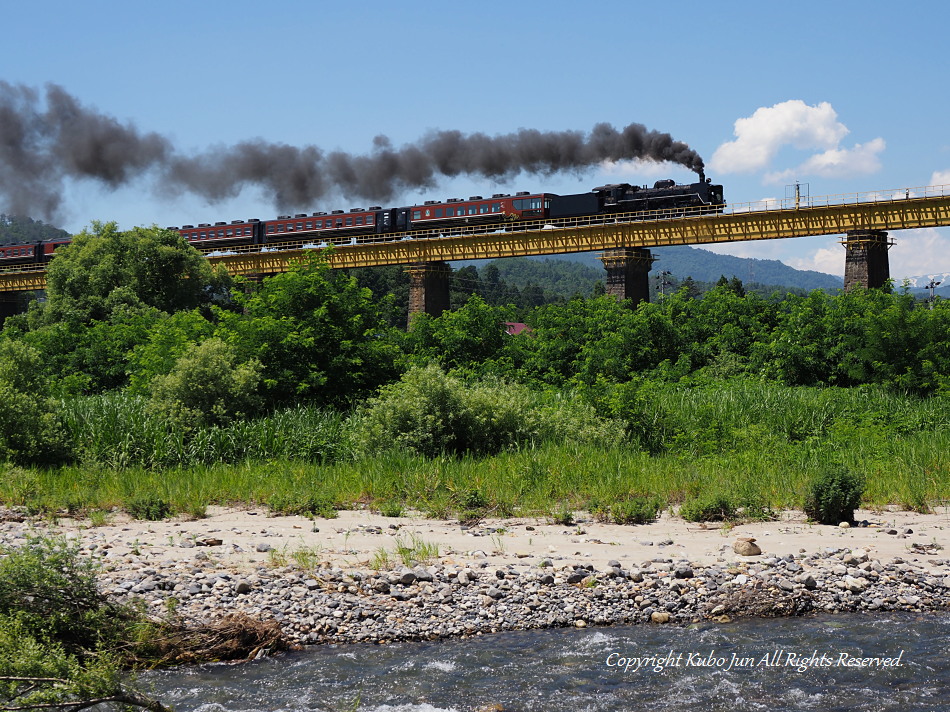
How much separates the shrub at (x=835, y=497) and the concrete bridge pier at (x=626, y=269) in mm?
27300

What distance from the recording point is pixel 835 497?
12430mm

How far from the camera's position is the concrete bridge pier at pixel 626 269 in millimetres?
39969

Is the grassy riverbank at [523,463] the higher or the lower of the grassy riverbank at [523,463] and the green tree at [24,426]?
the lower

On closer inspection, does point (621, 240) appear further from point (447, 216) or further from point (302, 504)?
point (302, 504)

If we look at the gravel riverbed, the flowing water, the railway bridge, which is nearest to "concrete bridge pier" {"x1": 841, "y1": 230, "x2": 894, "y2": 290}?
the railway bridge

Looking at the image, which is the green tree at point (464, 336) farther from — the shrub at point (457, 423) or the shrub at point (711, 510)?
the shrub at point (711, 510)

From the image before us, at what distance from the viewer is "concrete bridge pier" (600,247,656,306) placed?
3997cm

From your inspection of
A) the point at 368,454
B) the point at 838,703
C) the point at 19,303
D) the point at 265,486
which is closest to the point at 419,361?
the point at 368,454

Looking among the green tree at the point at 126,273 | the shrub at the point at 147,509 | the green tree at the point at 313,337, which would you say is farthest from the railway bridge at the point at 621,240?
the shrub at the point at 147,509

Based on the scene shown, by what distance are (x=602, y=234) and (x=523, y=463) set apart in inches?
1061

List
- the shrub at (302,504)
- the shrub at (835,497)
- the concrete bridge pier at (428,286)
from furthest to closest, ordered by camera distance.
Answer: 1. the concrete bridge pier at (428,286)
2. the shrub at (302,504)
3. the shrub at (835,497)

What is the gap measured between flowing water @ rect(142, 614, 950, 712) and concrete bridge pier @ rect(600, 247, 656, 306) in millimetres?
31659

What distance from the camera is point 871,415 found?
19.5m

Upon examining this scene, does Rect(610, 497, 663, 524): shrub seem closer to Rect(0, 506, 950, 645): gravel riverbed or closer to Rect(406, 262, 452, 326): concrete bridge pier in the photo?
Rect(0, 506, 950, 645): gravel riverbed
